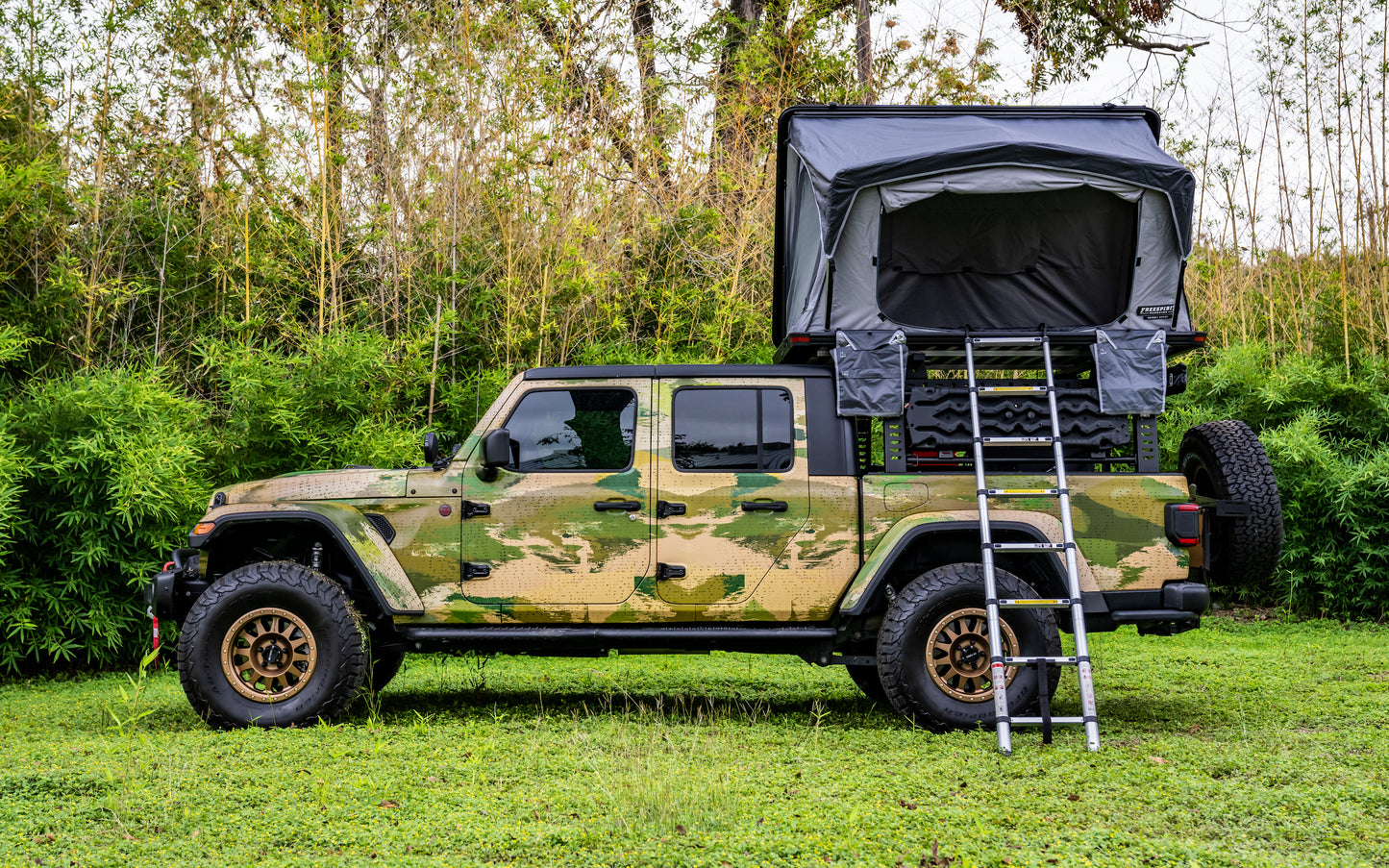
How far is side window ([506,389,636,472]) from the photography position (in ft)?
17.1

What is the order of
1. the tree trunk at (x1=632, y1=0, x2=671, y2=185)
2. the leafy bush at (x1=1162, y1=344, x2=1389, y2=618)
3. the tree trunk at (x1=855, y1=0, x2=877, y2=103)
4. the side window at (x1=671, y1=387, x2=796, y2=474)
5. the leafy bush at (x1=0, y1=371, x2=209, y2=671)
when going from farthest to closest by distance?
the tree trunk at (x1=855, y1=0, x2=877, y2=103)
the tree trunk at (x1=632, y1=0, x2=671, y2=185)
the leafy bush at (x1=1162, y1=344, x2=1389, y2=618)
the leafy bush at (x1=0, y1=371, x2=209, y2=671)
the side window at (x1=671, y1=387, x2=796, y2=474)

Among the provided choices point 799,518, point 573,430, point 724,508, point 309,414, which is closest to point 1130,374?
point 799,518

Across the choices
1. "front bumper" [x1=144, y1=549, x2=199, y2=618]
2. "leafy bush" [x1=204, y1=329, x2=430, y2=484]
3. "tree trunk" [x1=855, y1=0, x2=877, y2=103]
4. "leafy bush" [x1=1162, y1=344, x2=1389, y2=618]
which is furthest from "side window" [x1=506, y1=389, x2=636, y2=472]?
"tree trunk" [x1=855, y1=0, x2=877, y2=103]

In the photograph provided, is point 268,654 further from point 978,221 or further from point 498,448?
point 978,221

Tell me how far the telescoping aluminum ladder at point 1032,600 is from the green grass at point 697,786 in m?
0.14

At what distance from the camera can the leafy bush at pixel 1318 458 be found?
8.97 metres

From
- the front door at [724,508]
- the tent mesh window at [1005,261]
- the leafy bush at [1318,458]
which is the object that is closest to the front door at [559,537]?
the front door at [724,508]

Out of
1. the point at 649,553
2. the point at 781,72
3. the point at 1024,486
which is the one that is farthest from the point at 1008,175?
the point at 781,72

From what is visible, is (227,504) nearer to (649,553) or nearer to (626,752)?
(649,553)

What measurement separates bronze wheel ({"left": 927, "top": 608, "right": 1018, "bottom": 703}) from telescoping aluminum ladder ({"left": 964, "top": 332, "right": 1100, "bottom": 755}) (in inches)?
2.9

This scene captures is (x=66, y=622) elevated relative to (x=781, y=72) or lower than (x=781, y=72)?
lower

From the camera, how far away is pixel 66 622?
6.98 metres

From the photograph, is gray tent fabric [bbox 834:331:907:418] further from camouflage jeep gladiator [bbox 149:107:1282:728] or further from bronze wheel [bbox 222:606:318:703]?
bronze wheel [bbox 222:606:318:703]

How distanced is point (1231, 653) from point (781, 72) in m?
6.36
